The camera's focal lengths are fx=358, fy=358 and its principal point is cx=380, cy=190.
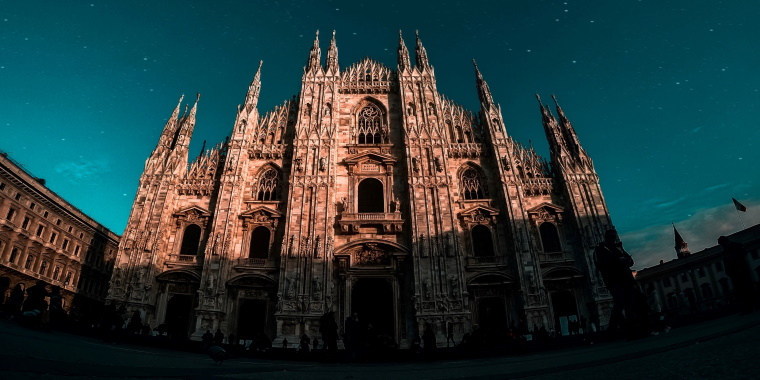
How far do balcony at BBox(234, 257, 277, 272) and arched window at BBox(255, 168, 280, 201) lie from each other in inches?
157

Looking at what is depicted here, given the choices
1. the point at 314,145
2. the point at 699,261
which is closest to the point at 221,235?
A: the point at 314,145

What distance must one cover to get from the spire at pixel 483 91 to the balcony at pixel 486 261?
10.6m

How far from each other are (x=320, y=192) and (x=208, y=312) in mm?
8260

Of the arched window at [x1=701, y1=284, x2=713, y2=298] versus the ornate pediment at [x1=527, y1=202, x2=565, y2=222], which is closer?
the ornate pediment at [x1=527, y1=202, x2=565, y2=222]

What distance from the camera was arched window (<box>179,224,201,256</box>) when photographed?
66.0ft

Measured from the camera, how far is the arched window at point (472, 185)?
22.0 meters

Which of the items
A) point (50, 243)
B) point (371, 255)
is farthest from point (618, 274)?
point (50, 243)

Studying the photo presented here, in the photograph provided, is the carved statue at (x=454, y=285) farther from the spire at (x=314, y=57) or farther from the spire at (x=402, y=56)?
the spire at (x=314, y=57)

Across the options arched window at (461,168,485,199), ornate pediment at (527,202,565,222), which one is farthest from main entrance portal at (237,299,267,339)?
ornate pediment at (527,202,565,222)

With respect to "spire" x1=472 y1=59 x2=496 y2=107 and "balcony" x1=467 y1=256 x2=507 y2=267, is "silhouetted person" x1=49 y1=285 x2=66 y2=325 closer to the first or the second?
"balcony" x1=467 y1=256 x2=507 y2=267

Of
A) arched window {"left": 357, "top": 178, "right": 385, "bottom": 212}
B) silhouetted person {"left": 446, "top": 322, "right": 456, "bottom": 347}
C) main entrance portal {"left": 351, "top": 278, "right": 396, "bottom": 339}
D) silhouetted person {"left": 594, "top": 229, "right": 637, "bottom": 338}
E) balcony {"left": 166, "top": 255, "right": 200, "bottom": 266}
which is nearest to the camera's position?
silhouetted person {"left": 594, "top": 229, "right": 637, "bottom": 338}

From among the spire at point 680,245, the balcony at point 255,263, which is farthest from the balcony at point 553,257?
the spire at point 680,245

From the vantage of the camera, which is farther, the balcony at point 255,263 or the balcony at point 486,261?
the balcony at point 486,261

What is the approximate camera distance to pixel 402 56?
86.3 feet
